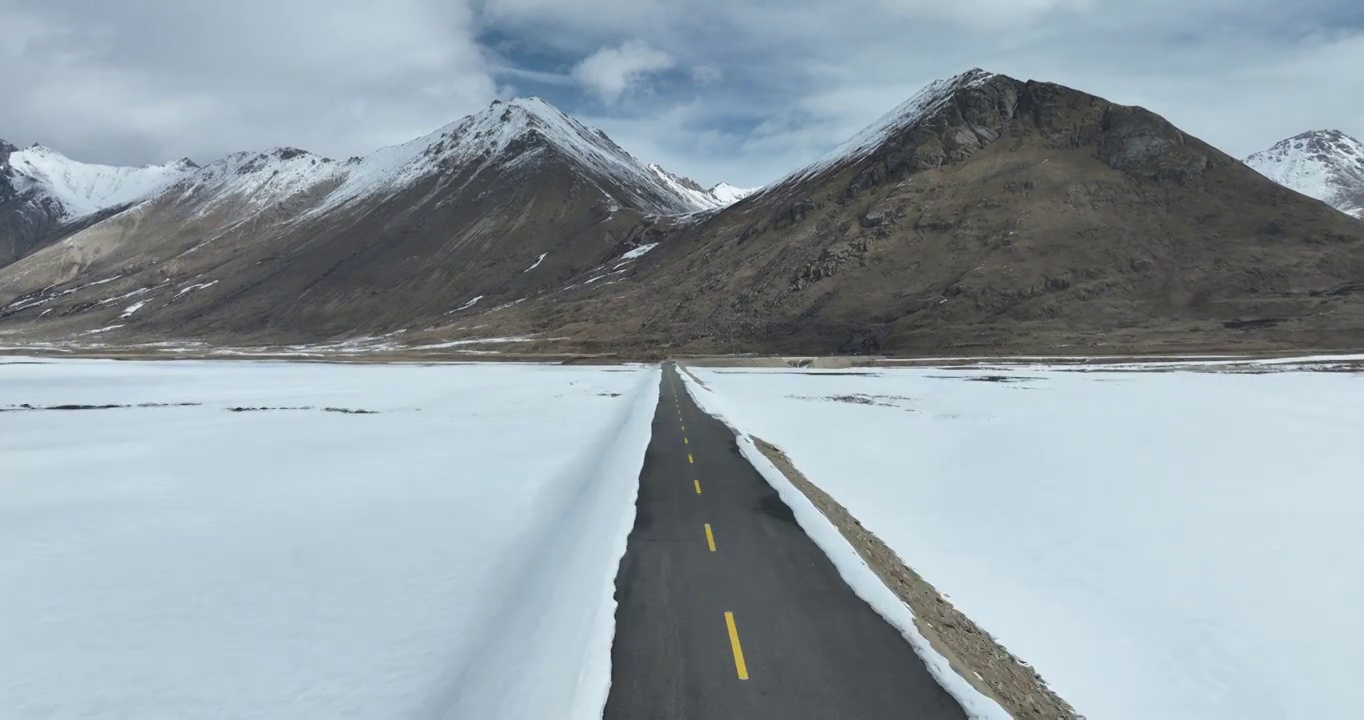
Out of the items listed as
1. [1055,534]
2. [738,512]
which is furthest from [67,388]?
[1055,534]

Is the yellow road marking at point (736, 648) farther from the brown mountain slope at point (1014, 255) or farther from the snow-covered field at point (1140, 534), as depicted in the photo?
the brown mountain slope at point (1014, 255)

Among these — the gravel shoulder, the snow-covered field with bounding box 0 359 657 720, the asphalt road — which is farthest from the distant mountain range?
the asphalt road

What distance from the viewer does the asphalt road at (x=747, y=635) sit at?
8.16 meters

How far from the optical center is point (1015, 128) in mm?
163500

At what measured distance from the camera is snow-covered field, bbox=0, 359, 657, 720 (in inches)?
326

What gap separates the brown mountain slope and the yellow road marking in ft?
325

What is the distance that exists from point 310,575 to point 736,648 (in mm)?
7652

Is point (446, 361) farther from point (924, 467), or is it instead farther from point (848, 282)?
point (924, 467)

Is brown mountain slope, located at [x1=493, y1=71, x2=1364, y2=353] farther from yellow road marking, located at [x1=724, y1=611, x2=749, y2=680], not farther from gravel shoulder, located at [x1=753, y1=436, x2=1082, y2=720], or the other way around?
yellow road marking, located at [x1=724, y1=611, x2=749, y2=680]

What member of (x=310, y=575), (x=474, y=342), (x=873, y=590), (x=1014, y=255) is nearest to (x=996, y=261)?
(x=1014, y=255)

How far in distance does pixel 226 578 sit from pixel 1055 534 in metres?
17.0

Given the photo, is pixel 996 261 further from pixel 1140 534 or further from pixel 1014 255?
pixel 1140 534

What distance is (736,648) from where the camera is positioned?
374 inches

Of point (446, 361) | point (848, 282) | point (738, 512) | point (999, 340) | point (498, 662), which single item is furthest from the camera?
point (848, 282)
